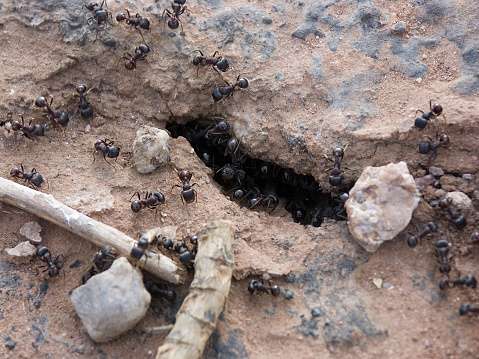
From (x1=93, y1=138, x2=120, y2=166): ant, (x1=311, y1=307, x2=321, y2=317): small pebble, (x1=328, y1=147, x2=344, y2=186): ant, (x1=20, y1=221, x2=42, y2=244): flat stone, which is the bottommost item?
(x1=20, y1=221, x2=42, y2=244): flat stone

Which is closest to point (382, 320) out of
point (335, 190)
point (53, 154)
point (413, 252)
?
point (413, 252)

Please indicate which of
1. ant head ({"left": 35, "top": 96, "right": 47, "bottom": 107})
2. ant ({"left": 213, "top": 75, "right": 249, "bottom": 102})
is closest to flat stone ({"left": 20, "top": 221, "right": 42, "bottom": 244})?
ant head ({"left": 35, "top": 96, "right": 47, "bottom": 107})

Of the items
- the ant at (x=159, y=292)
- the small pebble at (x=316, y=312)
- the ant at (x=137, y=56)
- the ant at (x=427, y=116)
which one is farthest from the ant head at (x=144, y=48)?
the small pebble at (x=316, y=312)

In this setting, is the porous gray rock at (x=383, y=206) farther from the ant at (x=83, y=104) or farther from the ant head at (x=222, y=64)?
the ant at (x=83, y=104)

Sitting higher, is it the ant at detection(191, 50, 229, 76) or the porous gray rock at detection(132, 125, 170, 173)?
the ant at detection(191, 50, 229, 76)

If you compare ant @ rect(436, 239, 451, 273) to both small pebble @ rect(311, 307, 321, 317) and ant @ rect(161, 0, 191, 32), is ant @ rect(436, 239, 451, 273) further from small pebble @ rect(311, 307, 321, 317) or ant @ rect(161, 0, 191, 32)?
ant @ rect(161, 0, 191, 32)

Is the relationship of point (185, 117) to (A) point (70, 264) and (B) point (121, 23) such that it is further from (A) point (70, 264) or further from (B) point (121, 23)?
(A) point (70, 264)
